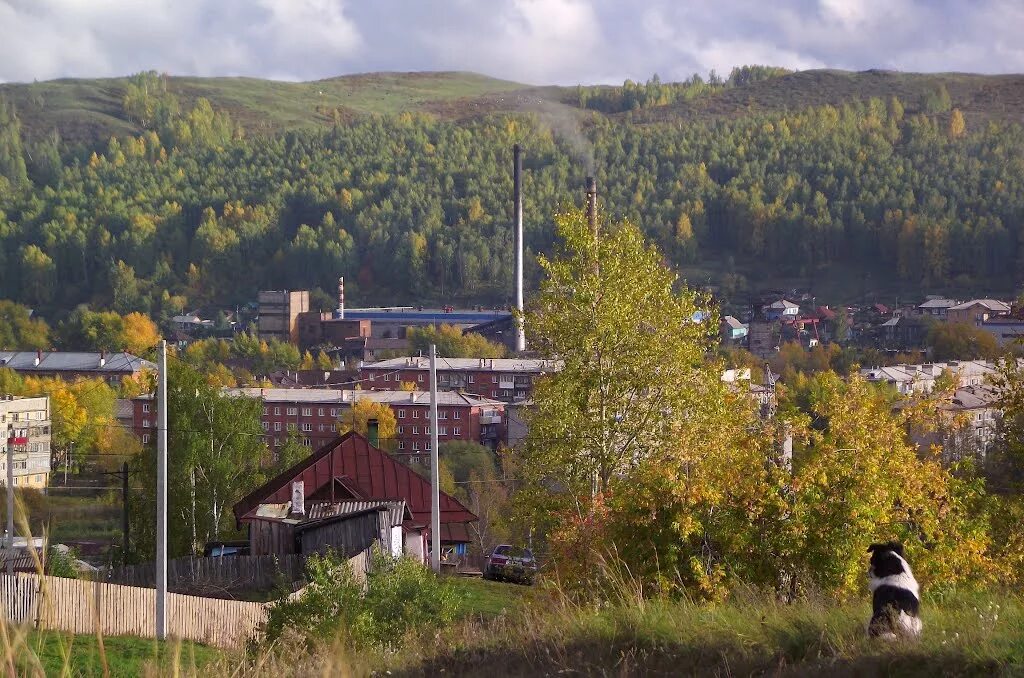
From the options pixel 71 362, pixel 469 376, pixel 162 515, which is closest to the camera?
pixel 162 515

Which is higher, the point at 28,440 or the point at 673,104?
the point at 673,104

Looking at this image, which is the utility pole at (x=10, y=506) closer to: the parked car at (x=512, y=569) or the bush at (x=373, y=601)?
the bush at (x=373, y=601)

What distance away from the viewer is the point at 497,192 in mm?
134000

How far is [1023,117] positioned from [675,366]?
146771 millimetres

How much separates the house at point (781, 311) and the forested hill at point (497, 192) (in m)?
9.13

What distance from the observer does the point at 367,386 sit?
67.4 m

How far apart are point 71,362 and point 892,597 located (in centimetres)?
7614

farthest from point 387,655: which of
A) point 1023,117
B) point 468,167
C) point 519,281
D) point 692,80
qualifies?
point 692,80

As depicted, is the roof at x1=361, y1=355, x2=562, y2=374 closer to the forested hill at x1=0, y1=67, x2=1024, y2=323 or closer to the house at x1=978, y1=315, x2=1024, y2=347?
the house at x1=978, y1=315, x2=1024, y2=347

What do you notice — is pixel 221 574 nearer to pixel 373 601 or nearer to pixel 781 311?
pixel 373 601

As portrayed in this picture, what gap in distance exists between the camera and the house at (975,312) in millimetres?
83438

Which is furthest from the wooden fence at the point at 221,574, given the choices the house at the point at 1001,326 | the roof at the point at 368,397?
the house at the point at 1001,326

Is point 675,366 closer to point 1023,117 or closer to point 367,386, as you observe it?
point 367,386

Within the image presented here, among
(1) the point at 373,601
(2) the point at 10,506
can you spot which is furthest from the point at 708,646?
(1) the point at 373,601
